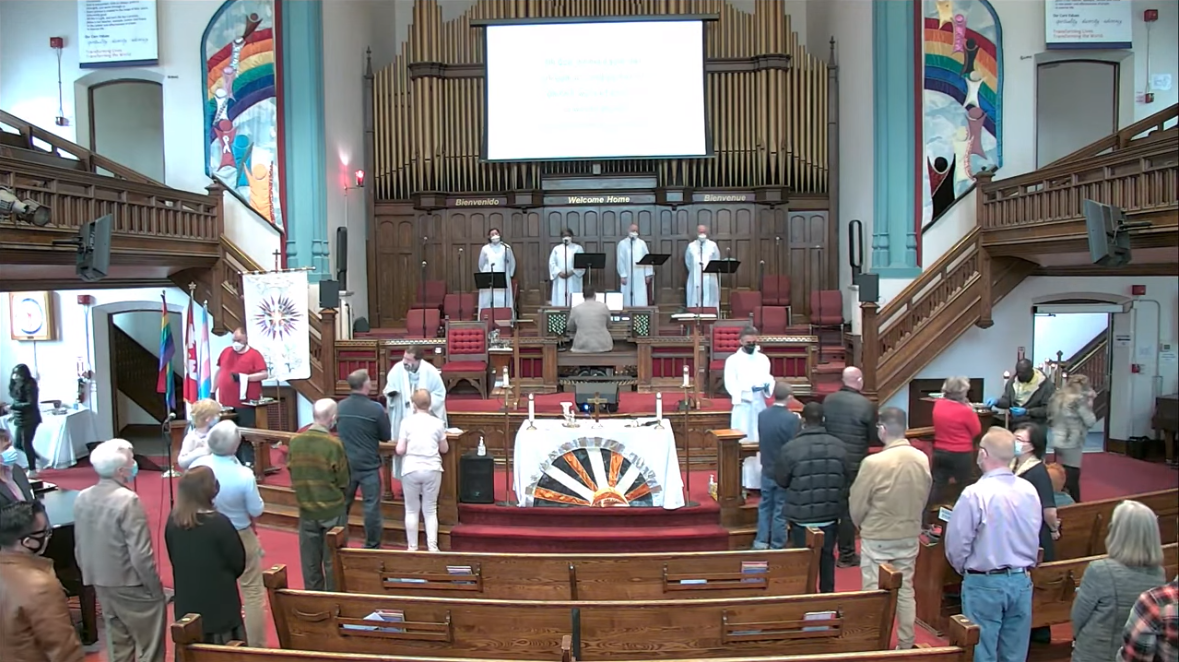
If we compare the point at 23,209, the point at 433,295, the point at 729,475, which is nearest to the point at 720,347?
the point at 729,475

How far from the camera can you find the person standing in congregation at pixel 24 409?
11.5 meters

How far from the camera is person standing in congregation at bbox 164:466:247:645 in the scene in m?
4.63

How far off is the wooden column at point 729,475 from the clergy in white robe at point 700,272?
23.4ft

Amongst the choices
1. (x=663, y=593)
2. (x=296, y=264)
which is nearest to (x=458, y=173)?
(x=296, y=264)

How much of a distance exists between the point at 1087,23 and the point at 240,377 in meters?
12.6

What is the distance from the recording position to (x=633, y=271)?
16.2 metres

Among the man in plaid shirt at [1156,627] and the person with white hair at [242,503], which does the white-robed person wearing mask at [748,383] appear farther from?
the man in plaid shirt at [1156,627]

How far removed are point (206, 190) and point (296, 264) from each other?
5.67 feet

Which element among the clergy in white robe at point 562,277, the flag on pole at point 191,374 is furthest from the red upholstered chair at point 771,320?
the flag on pole at point 191,374

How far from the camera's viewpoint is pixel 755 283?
1733 centimetres

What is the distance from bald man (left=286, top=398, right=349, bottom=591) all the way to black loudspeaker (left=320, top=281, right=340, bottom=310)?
6.72 m

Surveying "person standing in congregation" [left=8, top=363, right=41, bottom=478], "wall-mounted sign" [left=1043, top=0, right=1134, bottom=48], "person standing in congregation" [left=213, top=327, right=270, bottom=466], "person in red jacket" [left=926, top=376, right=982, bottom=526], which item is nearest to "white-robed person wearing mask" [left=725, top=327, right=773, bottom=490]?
"person in red jacket" [left=926, top=376, right=982, bottom=526]

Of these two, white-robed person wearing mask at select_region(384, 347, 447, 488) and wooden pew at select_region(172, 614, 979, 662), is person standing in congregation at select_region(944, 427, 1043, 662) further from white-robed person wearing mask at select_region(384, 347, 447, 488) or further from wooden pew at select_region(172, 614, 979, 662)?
white-robed person wearing mask at select_region(384, 347, 447, 488)

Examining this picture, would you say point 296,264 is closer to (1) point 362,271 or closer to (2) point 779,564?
(1) point 362,271
